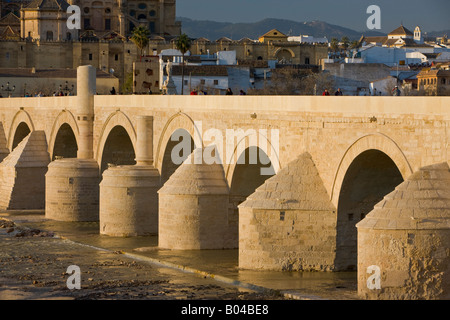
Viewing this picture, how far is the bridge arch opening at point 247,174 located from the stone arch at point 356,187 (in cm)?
424

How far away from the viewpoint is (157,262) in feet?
94.1

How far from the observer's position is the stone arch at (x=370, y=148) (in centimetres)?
2288

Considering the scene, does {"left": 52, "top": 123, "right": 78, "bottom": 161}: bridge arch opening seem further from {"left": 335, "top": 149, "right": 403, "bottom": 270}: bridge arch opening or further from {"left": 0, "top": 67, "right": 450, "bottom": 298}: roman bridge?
{"left": 335, "top": 149, "right": 403, "bottom": 270}: bridge arch opening

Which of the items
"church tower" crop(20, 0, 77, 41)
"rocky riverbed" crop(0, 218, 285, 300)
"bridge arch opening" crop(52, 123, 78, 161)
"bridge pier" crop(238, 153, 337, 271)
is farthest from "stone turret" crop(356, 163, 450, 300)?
"church tower" crop(20, 0, 77, 41)

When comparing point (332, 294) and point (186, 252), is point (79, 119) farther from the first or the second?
point (332, 294)

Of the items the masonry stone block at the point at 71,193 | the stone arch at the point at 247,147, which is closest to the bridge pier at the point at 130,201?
the masonry stone block at the point at 71,193

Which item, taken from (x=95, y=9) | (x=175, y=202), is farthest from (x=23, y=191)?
(x=95, y=9)

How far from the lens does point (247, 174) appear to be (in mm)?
30234

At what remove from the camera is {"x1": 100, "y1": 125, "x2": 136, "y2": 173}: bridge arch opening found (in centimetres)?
4019

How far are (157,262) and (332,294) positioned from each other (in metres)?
6.68

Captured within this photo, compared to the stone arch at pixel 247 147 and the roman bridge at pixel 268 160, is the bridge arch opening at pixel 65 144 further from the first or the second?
the stone arch at pixel 247 147

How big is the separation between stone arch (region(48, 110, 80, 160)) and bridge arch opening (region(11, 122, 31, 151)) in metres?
5.39

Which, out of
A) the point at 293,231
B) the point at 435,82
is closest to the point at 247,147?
the point at 293,231

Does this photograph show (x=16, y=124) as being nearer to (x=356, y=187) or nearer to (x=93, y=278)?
(x=93, y=278)
